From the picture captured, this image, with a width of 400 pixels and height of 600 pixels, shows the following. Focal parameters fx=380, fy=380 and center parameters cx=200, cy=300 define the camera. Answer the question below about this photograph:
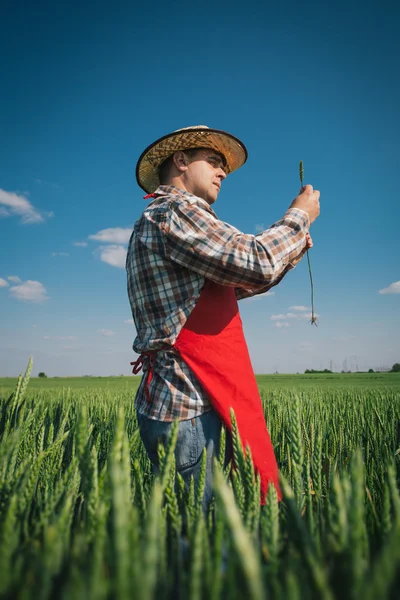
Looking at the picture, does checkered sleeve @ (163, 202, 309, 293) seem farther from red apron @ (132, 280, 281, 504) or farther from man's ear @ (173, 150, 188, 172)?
man's ear @ (173, 150, 188, 172)

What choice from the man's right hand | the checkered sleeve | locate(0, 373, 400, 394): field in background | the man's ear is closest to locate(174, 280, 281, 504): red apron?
the checkered sleeve

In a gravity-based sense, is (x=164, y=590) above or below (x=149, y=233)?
below

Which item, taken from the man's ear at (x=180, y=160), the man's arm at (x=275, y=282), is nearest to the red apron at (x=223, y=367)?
the man's arm at (x=275, y=282)

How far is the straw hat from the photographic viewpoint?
2027 mm

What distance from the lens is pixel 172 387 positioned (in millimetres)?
1557

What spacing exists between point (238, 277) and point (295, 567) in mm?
1153

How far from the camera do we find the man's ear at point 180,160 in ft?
6.77

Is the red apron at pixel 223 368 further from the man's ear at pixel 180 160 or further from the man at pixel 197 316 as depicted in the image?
the man's ear at pixel 180 160

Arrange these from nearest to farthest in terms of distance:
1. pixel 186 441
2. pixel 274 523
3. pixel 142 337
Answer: pixel 274 523 → pixel 186 441 → pixel 142 337

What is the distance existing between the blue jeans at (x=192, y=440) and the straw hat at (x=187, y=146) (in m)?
1.41

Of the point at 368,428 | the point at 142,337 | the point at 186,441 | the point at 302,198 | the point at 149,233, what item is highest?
the point at 302,198

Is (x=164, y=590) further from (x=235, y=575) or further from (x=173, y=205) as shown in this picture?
(x=173, y=205)

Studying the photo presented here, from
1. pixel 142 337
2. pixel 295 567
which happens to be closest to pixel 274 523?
pixel 295 567

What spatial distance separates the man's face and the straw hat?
0.17 ft
